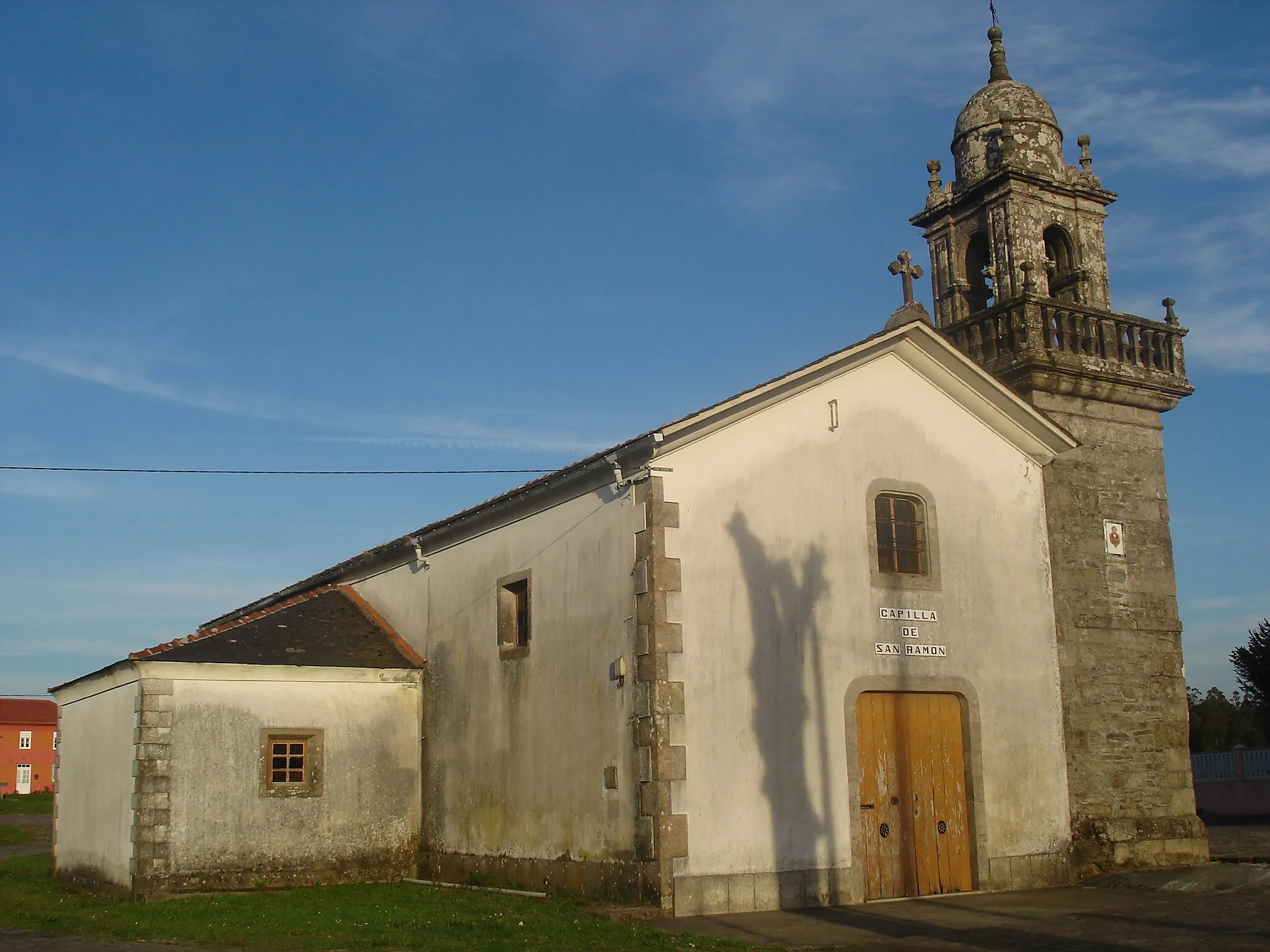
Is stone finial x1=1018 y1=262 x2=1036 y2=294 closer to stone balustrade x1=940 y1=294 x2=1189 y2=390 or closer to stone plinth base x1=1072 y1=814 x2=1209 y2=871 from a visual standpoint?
stone balustrade x1=940 y1=294 x2=1189 y2=390

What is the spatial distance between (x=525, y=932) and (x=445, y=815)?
19.1ft

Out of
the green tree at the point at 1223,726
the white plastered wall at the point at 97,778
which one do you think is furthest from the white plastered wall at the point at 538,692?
the green tree at the point at 1223,726

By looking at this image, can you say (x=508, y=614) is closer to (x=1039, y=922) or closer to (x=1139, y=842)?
(x=1039, y=922)

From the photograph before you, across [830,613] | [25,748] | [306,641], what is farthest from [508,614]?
[25,748]

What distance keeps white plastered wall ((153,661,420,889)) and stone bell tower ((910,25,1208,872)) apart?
939 centimetres

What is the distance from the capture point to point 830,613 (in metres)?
14.8

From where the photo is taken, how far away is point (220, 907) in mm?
14453

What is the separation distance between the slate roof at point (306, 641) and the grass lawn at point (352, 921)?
3.08 m

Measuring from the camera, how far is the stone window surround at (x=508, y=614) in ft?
53.2

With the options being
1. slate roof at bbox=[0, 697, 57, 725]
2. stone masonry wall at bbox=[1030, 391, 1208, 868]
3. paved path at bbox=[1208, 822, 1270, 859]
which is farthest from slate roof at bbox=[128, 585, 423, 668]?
slate roof at bbox=[0, 697, 57, 725]

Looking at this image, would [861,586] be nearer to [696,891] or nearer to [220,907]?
[696,891]

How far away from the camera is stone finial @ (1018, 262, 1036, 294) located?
18.1 meters

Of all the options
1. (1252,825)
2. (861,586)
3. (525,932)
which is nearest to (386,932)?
(525,932)

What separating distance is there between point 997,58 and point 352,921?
55.1 ft
